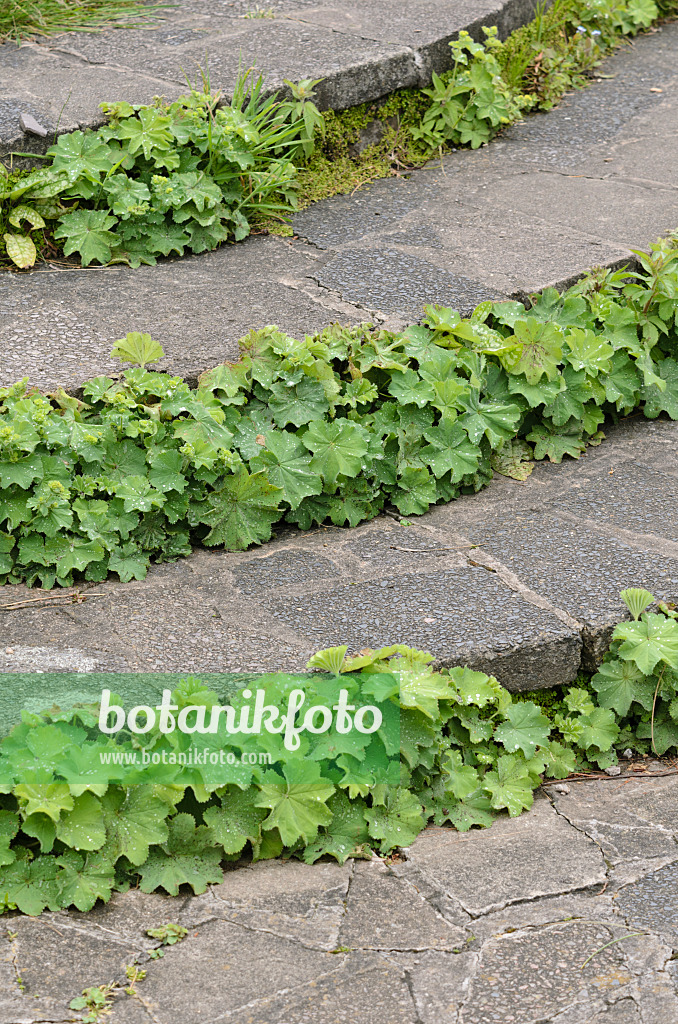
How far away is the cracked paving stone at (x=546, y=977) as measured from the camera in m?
1.69

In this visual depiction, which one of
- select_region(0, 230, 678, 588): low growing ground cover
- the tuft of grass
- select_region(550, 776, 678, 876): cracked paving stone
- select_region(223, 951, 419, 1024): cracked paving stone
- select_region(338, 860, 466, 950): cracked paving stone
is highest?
the tuft of grass

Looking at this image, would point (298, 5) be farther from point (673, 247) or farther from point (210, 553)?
point (210, 553)

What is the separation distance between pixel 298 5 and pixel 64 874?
3.86m

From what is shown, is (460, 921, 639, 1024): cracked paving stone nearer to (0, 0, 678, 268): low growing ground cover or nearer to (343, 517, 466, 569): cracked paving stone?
(343, 517, 466, 569): cracked paving stone

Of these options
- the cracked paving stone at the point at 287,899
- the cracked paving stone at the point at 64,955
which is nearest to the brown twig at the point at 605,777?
the cracked paving stone at the point at 287,899

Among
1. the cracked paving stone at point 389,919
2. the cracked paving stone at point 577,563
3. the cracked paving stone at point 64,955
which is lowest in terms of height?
the cracked paving stone at point 389,919

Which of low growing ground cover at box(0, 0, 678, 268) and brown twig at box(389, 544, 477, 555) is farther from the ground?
low growing ground cover at box(0, 0, 678, 268)

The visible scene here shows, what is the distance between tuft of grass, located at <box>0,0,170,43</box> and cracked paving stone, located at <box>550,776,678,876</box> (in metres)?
3.49

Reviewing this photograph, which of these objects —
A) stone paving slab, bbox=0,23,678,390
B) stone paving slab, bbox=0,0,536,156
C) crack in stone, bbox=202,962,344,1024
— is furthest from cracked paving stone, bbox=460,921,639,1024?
stone paving slab, bbox=0,0,536,156

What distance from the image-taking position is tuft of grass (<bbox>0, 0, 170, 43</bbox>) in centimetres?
413

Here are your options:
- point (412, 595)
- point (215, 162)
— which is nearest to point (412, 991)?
point (412, 595)

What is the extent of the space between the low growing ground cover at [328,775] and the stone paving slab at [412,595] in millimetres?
100

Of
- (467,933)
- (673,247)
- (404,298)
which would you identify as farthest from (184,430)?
(673,247)

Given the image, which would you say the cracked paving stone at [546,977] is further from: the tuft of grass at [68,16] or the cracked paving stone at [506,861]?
the tuft of grass at [68,16]
